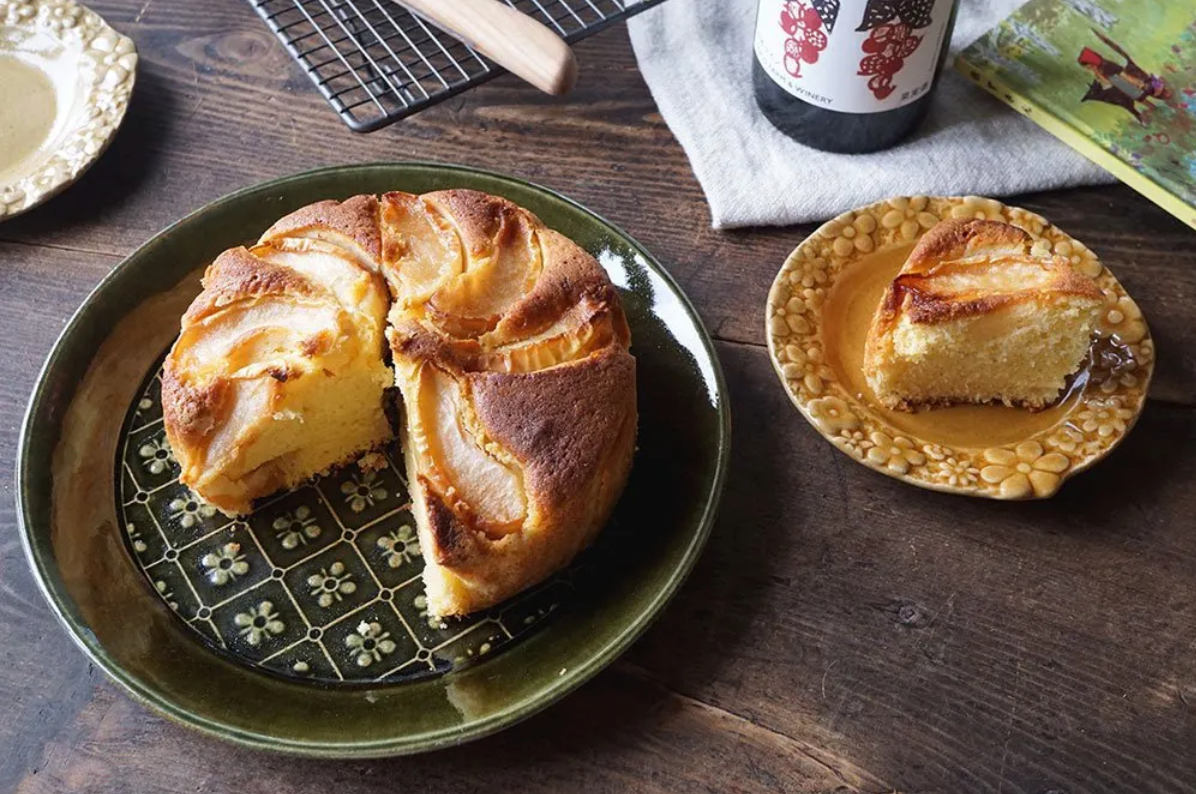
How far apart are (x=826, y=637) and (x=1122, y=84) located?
3.54 ft

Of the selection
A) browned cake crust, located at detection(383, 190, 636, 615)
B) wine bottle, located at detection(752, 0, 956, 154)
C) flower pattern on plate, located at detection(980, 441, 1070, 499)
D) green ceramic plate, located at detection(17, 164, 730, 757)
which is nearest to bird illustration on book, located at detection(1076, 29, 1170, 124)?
wine bottle, located at detection(752, 0, 956, 154)

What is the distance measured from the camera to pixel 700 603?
141cm

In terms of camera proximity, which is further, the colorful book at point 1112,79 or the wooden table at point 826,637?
the colorful book at point 1112,79

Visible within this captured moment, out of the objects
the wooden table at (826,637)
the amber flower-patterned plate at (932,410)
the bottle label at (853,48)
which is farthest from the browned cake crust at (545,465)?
the bottle label at (853,48)

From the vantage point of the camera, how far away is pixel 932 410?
1512 millimetres

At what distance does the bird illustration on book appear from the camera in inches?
69.4

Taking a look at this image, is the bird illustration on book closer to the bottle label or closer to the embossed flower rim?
the bottle label

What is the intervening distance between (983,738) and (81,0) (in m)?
2.08

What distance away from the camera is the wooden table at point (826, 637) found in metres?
1.29

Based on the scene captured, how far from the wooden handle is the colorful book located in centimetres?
75

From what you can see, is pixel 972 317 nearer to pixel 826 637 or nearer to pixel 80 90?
pixel 826 637

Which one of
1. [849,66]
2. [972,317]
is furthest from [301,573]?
[849,66]

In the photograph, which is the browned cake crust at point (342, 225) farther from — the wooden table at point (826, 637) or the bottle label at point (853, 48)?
the bottle label at point (853, 48)

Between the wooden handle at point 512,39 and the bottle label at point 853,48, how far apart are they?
32cm
